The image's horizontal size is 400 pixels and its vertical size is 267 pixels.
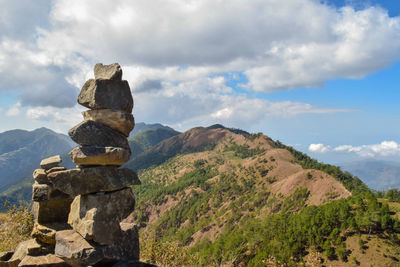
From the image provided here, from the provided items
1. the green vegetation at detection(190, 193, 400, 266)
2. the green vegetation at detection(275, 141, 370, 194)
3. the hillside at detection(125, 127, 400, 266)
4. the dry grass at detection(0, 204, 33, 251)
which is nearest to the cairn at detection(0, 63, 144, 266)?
the dry grass at detection(0, 204, 33, 251)

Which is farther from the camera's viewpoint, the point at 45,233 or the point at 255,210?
the point at 255,210

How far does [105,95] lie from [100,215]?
6673 millimetres

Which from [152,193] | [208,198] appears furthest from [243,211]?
[152,193]

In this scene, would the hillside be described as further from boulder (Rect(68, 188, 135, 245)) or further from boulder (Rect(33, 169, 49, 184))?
boulder (Rect(33, 169, 49, 184))

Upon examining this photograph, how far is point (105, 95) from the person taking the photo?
45.7ft

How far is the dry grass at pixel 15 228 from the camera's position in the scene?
18.6m

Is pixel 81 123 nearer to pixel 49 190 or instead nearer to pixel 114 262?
pixel 49 190

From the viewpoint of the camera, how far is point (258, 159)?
142125 mm

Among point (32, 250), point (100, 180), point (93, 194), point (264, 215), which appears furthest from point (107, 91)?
point (264, 215)

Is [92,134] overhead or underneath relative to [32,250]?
overhead

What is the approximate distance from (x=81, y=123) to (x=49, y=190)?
4742 millimetres

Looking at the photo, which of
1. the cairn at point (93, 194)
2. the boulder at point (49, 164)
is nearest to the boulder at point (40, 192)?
Result: the cairn at point (93, 194)

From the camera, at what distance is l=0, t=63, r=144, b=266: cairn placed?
12.2 meters

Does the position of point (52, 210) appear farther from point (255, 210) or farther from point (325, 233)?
point (255, 210)
